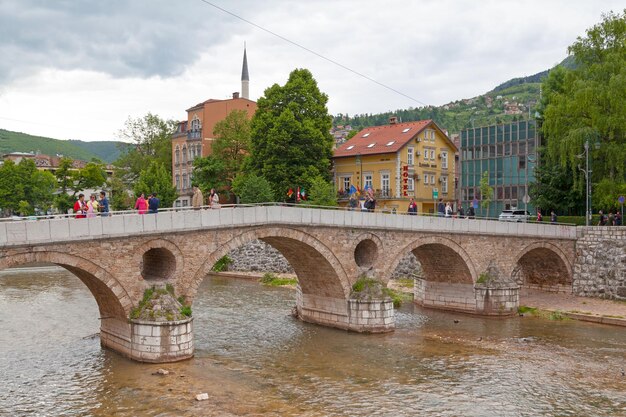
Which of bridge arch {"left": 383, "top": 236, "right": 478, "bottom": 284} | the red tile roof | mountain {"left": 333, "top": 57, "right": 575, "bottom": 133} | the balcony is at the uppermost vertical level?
mountain {"left": 333, "top": 57, "right": 575, "bottom": 133}

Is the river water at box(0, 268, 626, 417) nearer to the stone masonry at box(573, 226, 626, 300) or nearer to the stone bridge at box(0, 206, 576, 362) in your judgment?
the stone bridge at box(0, 206, 576, 362)

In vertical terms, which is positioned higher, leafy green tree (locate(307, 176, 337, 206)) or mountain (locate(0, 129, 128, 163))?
mountain (locate(0, 129, 128, 163))

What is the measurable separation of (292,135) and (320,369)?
86.3 ft

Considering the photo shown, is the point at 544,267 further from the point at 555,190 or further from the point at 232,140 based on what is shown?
the point at 232,140

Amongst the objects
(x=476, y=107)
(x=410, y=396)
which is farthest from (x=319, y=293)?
(x=476, y=107)

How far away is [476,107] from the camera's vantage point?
192 meters

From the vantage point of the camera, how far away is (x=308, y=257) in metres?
24.5

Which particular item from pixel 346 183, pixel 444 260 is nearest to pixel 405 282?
pixel 444 260

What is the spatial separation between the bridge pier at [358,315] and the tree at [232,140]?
2819 cm

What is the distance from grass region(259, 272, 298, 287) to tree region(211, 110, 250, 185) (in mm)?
15309

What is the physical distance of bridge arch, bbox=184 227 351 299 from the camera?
21812 mm

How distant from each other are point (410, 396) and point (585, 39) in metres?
27.1

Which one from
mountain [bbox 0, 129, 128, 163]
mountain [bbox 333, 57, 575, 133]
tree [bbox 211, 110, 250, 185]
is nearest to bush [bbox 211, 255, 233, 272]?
tree [bbox 211, 110, 250, 185]

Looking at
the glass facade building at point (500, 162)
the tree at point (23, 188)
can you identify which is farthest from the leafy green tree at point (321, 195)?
the tree at point (23, 188)
